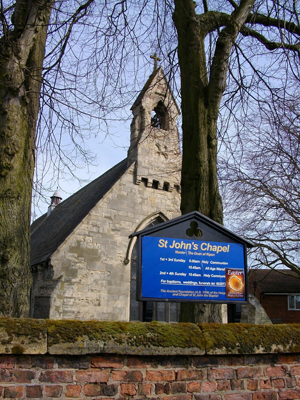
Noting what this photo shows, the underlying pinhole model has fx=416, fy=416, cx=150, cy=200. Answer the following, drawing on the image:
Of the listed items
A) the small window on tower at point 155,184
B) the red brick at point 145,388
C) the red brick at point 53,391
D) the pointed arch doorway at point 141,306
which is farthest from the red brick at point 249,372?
the small window on tower at point 155,184

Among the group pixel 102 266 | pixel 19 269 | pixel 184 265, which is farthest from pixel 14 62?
pixel 102 266

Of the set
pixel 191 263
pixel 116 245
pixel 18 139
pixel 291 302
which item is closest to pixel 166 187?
pixel 116 245

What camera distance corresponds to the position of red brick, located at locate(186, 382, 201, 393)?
3.53 m

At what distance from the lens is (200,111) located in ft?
22.2

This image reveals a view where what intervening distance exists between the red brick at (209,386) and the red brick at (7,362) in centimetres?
162

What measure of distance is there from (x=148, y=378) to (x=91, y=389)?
1.57ft

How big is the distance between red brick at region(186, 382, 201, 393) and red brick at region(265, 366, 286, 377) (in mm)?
740

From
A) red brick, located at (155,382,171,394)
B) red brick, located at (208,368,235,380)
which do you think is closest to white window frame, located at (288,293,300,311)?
red brick, located at (208,368,235,380)

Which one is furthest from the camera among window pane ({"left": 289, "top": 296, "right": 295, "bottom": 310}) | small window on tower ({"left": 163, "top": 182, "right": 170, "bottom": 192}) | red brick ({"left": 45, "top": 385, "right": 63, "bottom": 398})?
window pane ({"left": 289, "top": 296, "right": 295, "bottom": 310})

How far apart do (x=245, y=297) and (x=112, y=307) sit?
1027cm

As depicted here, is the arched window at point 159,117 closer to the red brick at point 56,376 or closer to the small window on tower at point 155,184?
the small window on tower at point 155,184

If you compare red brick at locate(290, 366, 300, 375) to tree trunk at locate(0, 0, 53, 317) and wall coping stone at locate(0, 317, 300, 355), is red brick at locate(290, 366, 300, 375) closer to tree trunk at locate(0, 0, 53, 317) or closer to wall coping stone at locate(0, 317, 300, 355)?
wall coping stone at locate(0, 317, 300, 355)

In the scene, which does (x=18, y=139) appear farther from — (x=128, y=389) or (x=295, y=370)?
(x=295, y=370)

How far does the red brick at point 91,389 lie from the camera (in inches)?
125
